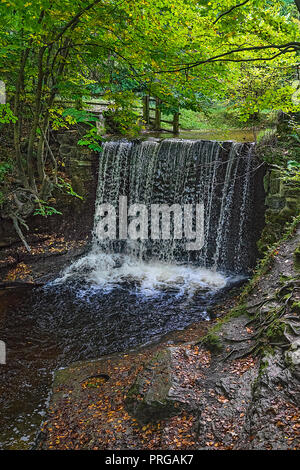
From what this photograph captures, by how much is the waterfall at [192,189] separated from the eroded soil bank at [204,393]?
13.1 ft

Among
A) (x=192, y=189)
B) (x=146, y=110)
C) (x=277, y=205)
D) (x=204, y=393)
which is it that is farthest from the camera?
(x=146, y=110)

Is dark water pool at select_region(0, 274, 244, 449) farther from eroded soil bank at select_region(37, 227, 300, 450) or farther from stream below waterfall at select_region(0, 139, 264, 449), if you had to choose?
eroded soil bank at select_region(37, 227, 300, 450)

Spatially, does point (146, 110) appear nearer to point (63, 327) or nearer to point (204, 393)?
point (63, 327)

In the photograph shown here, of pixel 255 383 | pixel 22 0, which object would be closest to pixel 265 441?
pixel 255 383

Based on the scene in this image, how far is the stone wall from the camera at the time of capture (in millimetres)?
7316

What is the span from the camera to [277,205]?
779 cm

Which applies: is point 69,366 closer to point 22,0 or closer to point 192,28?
point 22,0

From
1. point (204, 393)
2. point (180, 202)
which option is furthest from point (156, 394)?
point (180, 202)

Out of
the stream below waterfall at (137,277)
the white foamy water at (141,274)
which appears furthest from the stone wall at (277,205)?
the white foamy water at (141,274)

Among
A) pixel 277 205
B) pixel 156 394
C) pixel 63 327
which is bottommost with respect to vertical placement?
pixel 63 327

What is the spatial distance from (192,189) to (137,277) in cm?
320

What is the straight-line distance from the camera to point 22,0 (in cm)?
401

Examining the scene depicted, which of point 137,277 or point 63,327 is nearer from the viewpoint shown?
point 63,327

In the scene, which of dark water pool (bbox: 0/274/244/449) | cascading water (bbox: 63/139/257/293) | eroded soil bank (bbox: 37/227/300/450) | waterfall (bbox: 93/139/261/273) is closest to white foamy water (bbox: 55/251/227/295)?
cascading water (bbox: 63/139/257/293)
